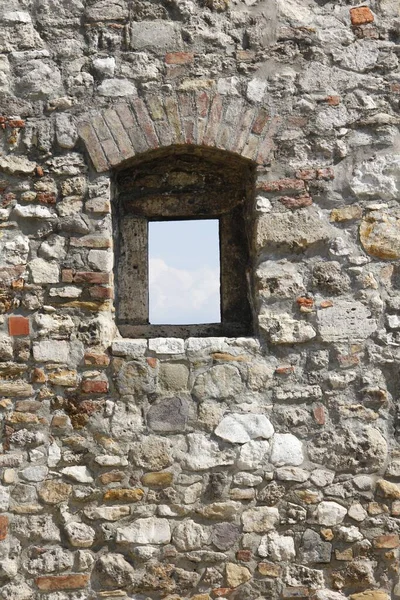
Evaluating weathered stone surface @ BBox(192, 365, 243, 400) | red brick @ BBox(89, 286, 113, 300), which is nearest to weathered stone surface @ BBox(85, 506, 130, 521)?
weathered stone surface @ BBox(192, 365, 243, 400)

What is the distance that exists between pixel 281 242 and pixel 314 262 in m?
0.22

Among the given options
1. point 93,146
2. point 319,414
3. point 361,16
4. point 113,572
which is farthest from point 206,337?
point 361,16

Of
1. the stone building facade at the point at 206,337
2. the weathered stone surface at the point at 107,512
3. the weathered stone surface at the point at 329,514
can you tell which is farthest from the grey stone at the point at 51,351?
the weathered stone surface at the point at 329,514

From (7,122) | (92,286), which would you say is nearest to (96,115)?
(7,122)

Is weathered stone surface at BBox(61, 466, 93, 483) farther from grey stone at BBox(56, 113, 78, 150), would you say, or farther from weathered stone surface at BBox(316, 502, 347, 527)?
grey stone at BBox(56, 113, 78, 150)

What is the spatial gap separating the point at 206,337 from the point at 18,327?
41.7 inches

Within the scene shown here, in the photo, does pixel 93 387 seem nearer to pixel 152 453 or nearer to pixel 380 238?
pixel 152 453

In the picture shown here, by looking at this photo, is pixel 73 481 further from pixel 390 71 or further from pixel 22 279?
→ pixel 390 71

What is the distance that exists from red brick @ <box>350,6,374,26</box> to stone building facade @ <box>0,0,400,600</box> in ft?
0.04

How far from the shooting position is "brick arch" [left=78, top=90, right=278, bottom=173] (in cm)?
358

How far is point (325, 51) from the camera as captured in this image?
371 cm

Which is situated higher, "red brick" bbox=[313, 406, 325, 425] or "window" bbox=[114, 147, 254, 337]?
"window" bbox=[114, 147, 254, 337]

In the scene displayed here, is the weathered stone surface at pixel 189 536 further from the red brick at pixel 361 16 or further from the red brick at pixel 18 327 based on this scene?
the red brick at pixel 361 16

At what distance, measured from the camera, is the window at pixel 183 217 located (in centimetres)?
387
